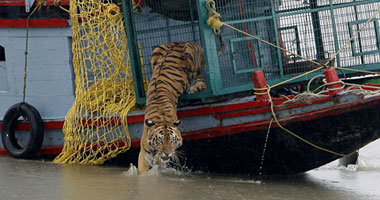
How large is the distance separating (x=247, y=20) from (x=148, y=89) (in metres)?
1.37

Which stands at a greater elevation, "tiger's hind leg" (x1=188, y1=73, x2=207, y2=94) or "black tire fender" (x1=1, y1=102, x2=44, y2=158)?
"tiger's hind leg" (x1=188, y1=73, x2=207, y2=94)

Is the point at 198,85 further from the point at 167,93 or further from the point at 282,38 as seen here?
the point at 282,38

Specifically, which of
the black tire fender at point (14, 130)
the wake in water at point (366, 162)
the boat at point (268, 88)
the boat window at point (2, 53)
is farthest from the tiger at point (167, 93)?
the wake in water at point (366, 162)

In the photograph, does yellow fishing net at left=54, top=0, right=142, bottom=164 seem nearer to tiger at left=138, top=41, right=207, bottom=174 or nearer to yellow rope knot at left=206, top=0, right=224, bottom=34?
tiger at left=138, top=41, right=207, bottom=174

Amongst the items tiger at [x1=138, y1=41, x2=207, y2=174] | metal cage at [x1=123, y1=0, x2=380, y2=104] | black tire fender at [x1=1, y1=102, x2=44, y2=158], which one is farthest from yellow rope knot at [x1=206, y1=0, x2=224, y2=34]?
black tire fender at [x1=1, y1=102, x2=44, y2=158]

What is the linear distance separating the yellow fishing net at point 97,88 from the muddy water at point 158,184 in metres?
0.34

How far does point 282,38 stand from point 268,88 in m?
0.81

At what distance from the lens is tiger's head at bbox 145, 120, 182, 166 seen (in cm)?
721

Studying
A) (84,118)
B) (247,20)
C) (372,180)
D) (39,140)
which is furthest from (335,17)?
(39,140)

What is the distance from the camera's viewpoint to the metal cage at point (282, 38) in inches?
292

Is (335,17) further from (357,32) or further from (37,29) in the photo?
(37,29)

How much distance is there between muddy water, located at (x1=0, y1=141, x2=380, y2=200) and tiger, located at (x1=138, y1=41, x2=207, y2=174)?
259mm

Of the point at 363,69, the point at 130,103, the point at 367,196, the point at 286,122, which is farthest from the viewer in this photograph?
the point at 130,103

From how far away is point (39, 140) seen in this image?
27.9 feet
